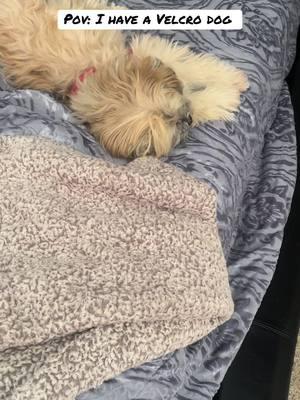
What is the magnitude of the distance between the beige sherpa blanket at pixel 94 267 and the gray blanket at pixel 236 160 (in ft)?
0.21

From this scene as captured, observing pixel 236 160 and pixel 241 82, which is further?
pixel 241 82

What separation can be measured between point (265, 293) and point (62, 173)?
0.51 metres

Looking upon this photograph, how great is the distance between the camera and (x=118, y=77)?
1.01m

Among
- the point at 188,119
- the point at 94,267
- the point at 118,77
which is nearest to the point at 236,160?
the point at 188,119

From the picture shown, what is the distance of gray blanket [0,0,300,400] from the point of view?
82cm

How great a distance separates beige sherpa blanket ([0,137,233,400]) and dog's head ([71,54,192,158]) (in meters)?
0.11

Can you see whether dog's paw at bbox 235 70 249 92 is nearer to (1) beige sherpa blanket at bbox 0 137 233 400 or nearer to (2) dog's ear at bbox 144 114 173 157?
(2) dog's ear at bbox 144 114 173 157

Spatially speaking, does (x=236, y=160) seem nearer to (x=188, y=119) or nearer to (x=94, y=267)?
(x=188, y=119)

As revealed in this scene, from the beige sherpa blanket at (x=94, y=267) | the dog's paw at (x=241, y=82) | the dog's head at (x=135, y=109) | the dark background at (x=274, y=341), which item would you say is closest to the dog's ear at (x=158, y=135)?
the dog's head at (x=135, y=109)

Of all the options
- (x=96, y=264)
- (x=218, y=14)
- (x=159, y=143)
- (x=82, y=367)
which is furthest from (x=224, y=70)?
(x=82, y=367)

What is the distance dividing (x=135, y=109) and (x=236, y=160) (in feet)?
0.70

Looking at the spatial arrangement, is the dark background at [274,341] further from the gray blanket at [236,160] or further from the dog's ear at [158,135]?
the dog's ear at [158,135]

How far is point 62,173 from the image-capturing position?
80 centimetres

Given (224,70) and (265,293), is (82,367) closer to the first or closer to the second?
(265,293)
